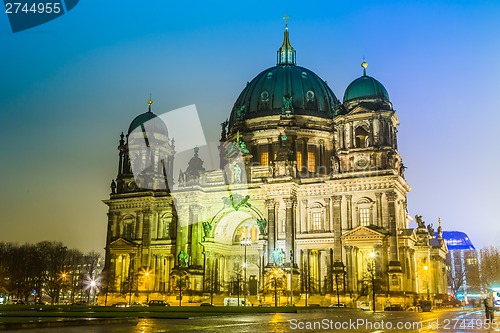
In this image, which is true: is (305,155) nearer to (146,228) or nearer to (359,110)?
(359,110)

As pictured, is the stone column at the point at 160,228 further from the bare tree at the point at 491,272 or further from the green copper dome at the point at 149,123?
the bare tree at the point at 491,272

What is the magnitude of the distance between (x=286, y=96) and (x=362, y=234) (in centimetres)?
2624

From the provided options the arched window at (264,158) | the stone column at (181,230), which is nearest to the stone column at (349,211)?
the arched window at (264,158)

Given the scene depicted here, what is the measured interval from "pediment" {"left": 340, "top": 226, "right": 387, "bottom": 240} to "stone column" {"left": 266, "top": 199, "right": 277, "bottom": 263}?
8698 millimetres

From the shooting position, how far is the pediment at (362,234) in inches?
2544

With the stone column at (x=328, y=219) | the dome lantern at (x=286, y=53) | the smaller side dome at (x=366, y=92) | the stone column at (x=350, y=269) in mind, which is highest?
the dome lantern at (x=286, y=53)

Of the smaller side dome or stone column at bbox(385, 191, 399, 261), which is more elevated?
the smaller side dome

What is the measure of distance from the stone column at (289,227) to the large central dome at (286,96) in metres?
16.7

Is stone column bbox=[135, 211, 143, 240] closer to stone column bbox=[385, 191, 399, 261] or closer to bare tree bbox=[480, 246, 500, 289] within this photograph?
stone column bbox=[385, 191, 399, 261]

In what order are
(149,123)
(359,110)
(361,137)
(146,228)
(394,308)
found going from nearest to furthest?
(394,308)
(359,110)
(361,137)
(146,228)
(149,123)

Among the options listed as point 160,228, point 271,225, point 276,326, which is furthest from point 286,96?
→ point 276,326

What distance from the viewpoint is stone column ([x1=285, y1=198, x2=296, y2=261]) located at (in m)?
69.4

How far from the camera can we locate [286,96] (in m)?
83.6

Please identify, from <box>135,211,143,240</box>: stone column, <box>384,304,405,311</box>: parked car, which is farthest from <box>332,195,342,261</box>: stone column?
<box>135,211,143,240</box>: stone column
